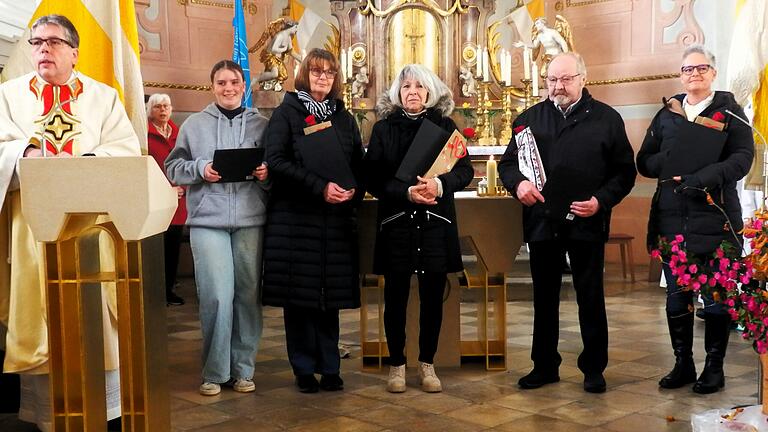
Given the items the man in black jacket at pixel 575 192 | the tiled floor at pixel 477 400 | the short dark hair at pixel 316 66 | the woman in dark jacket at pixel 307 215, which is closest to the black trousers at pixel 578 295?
the man in black jacket at pixel 575 192

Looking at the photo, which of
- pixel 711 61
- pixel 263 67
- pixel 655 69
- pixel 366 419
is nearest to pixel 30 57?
pixel 366 419

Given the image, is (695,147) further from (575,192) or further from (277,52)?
(277,52)

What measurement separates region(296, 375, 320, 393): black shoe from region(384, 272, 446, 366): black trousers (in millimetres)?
362

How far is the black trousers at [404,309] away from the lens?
374 centimetres

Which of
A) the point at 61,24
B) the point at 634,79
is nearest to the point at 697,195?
the point at 61,24

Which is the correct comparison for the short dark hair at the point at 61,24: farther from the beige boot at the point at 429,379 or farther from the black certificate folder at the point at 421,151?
the beige boot at the point at 429,379

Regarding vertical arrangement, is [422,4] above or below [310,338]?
above

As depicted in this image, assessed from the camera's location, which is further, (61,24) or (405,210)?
(405,210)

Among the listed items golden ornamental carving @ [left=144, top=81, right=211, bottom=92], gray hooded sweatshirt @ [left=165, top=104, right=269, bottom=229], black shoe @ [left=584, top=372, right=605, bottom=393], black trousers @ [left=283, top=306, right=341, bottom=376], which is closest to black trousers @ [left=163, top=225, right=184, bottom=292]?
golden ornamental carving @ [left=144, top=81, right=211, bottom=92]

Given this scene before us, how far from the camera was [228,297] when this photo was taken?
3.74 metres

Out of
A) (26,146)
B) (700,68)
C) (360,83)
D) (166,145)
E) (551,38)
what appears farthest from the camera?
(360,83)

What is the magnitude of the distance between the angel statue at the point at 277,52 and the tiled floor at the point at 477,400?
12.5 ft

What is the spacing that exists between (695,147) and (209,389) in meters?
2.35

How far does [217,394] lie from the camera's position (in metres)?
3.79
